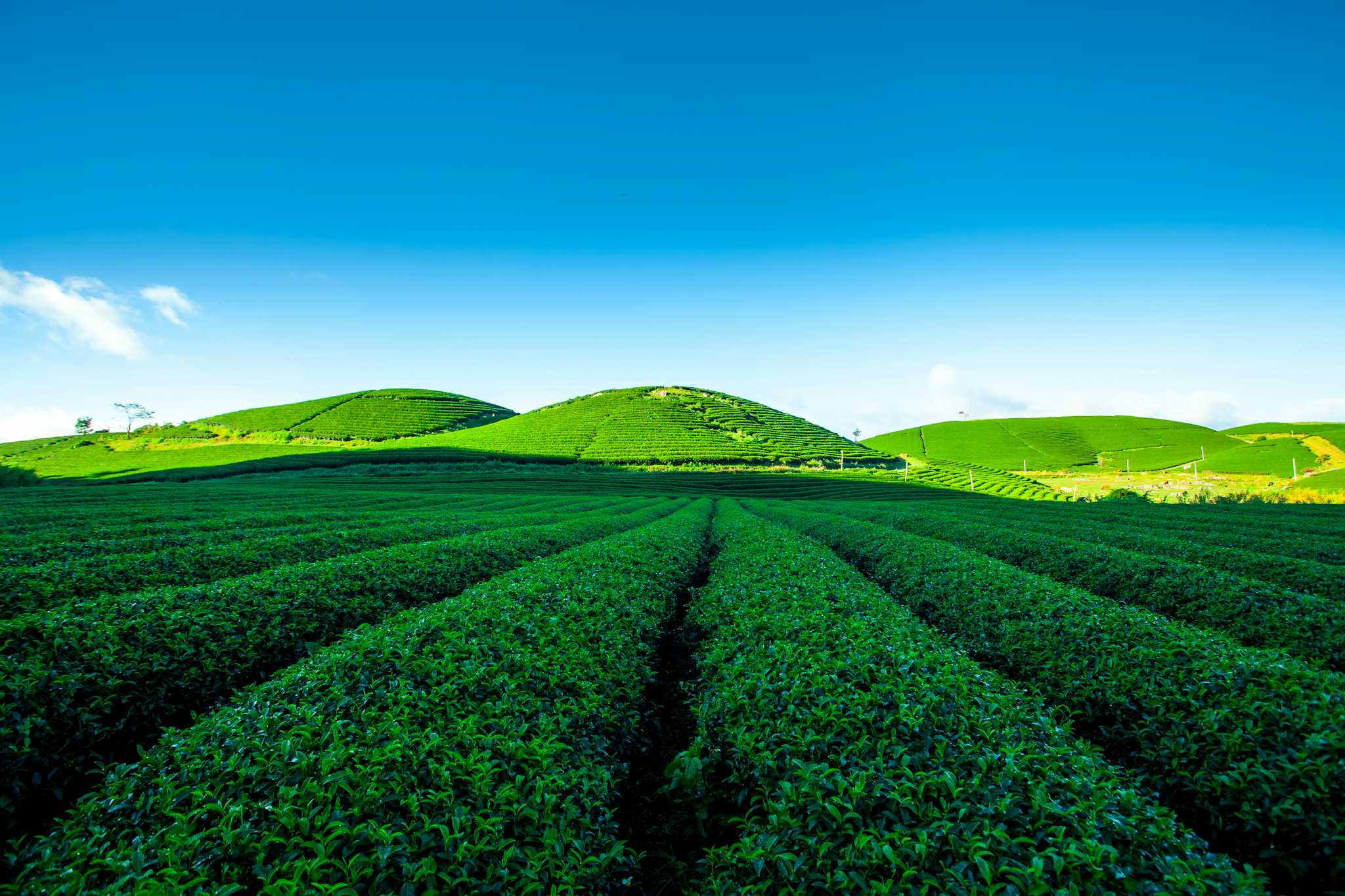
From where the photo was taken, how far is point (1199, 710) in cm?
652

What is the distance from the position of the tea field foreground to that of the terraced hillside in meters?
85.2

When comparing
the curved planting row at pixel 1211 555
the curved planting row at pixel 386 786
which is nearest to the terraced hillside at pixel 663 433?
the curved planting row at pixel 1211 555

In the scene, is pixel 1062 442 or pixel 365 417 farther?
pixel 1062 442

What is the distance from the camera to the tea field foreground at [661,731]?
3.95 m

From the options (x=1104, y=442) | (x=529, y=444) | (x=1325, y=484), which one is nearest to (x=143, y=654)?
(x=1325, y=484)

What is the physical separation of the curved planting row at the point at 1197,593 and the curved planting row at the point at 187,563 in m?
22.9

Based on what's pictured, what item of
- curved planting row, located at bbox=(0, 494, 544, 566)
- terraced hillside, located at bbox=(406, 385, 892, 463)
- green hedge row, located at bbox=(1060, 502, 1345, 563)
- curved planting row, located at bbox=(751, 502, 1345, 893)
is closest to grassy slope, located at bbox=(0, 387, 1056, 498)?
terraced hillside, located at bbox=(406, 385, 892, 463)

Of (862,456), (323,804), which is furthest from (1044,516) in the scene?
(862,456)

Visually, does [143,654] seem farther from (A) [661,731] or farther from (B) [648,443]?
(B) [648,443]

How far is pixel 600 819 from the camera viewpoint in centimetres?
488

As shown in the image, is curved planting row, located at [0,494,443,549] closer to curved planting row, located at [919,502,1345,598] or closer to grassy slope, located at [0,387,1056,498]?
curved planting row, located at [919,502,1345,598]

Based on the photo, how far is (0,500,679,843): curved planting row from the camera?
612 centimetres

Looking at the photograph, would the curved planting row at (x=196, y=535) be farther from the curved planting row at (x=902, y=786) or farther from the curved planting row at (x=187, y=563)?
the curved planting row at (x=902, y=786)

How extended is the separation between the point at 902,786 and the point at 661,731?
4.72 metres
